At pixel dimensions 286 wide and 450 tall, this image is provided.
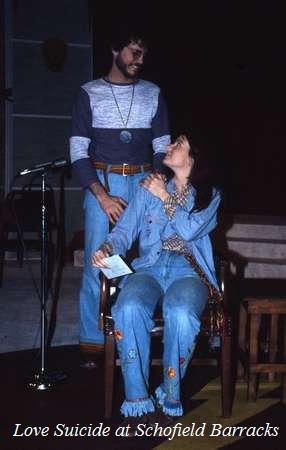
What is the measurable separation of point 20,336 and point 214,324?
1730mm

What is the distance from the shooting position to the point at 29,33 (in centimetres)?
687

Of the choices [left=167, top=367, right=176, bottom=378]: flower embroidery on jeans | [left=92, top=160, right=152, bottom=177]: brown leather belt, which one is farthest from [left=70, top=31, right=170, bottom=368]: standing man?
[left=167, top=367, right=176, bottom=378]: flower embroidery on jeans

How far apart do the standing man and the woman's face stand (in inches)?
16.9

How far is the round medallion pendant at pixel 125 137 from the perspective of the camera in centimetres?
324

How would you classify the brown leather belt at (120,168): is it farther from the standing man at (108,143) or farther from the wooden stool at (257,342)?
the wooden stool at (257,342)

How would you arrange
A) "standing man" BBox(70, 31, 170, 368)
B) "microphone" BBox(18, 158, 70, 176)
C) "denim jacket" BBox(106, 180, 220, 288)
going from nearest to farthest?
"denim jacket" BBox(106, 180, 220, 288) → "microphone" BBox(18, 158, 70, 176) → "standing man" BBox(70, 31, 170, 368)

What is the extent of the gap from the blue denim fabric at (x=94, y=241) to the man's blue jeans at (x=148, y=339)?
646 millimetres

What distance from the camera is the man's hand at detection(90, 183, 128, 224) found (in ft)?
10.1

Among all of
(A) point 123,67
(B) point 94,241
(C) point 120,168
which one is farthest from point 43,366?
(A) point 123,67

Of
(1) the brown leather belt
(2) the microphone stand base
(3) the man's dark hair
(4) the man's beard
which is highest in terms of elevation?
(3) the man's dark hair

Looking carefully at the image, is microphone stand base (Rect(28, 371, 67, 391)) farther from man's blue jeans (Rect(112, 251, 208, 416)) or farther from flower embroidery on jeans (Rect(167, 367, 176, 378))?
flower embroidery on jeans (Rect(167, 367, 176, 378))

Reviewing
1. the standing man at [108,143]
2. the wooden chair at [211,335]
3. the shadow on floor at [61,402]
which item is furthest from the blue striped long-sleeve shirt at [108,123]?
the shadow on floor at [61,402]

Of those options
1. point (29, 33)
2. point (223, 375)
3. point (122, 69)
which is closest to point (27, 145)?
point (29, 33)

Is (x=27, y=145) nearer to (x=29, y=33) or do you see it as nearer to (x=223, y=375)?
(x=29, y=33)
